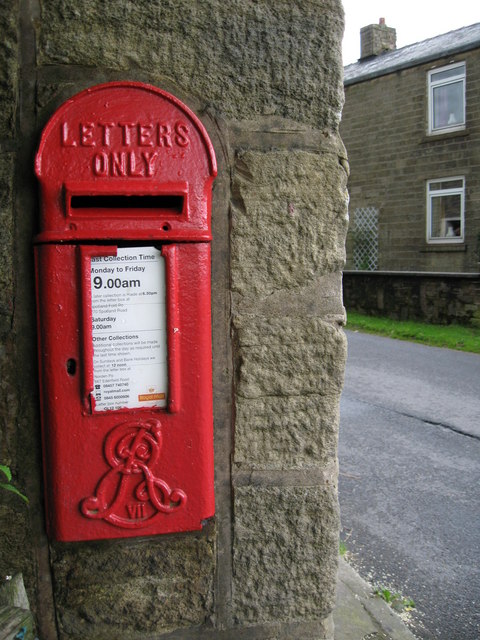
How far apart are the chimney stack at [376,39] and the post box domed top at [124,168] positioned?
19400 millimetres

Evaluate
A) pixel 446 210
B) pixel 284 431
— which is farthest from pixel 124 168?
pixel 446 210

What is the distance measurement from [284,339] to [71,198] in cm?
71

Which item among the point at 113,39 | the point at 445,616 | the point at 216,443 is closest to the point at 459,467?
the point at 445,616

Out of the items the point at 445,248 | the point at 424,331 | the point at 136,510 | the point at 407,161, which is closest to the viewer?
the point at 136,510

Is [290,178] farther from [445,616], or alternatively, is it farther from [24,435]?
[445,616]

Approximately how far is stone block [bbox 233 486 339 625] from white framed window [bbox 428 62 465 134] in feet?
50.2

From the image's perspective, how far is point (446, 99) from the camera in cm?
1566

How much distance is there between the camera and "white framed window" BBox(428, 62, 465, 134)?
602 inches

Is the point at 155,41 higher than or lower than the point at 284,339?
higher

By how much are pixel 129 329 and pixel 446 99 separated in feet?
52.3

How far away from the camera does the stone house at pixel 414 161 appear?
15.1 metres

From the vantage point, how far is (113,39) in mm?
1726

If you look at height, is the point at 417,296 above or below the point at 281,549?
above

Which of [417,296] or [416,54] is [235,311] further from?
[416,54]
